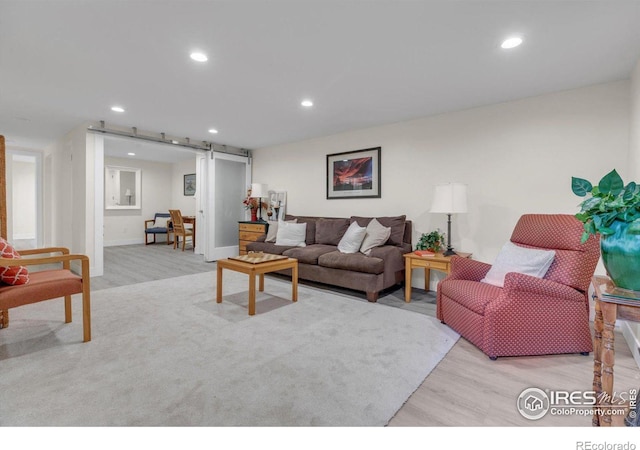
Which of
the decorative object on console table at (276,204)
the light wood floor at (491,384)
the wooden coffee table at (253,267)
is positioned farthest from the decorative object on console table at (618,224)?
the decorative object on console table at (276,204)

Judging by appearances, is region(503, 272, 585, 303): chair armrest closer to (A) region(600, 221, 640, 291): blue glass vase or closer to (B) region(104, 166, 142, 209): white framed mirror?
(A) region(600, 221, 640, 291): blue glass vase

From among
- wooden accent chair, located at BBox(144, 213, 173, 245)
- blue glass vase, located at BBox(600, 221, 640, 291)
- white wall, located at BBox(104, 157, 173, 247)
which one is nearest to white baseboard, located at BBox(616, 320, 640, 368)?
blue glass vase, located at BBox(600, 221, 640, 291)

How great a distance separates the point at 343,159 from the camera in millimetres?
4738

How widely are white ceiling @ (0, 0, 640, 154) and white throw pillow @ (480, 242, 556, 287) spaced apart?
1.54 meters

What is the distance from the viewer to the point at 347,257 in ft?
11.6

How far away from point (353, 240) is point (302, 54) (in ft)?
7.38

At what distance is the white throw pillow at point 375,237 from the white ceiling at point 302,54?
1.47 meters

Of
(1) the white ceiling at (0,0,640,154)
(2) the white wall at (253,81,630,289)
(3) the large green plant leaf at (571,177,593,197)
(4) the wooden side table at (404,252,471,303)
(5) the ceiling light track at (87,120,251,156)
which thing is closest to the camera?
(3) the large green plant leaf at (571,177,593,197)

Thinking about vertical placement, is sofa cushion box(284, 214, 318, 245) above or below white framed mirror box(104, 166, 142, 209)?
below

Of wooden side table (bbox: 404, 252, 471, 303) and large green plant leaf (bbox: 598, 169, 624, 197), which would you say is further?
wooden side table (bbox: 404, 252, 471, 303)

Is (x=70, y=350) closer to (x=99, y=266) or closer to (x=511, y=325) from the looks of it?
(x=99, y=266)

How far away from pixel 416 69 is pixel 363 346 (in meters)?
2.34

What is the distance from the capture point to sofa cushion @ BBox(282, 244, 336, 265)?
3.87 m
